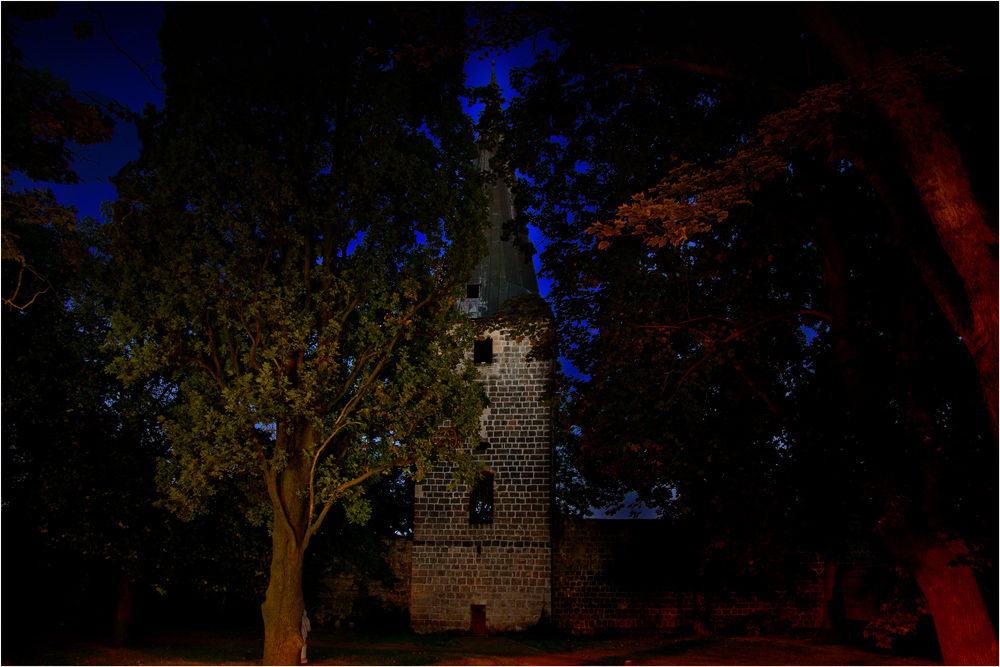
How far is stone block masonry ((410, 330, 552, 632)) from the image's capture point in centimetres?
1947

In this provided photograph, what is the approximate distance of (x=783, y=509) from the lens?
920 cm

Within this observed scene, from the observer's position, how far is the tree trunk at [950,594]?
7332mm

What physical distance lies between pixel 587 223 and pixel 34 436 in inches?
400

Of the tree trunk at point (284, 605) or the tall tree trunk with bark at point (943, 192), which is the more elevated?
the tall tree trunk with bark at point (943, 192)

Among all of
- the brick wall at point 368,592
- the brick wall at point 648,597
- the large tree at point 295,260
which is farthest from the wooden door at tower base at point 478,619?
the large tree at point 295,260

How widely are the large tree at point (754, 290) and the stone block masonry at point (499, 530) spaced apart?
890 cm

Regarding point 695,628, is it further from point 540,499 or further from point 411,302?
point 411,302

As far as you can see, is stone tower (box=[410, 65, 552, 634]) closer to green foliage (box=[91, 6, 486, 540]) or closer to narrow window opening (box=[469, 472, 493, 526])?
narrow window opening (box=[469, 472, 493, 526])

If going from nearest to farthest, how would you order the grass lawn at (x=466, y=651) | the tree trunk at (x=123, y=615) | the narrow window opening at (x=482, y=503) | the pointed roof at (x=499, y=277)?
the grass lawn at (x=466, y=651) → the tree trunk at (x=123, y=615) → the narrow window opening at (x=482, y=503) → the pointed roof at (x=499, y=277)

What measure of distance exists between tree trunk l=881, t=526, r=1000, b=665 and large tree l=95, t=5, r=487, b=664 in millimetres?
6050

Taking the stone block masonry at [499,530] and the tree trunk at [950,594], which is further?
the stone block masonry at [499,530]

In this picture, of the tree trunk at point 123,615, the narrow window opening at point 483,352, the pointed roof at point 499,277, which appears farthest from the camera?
the pointed roof at point 499,277

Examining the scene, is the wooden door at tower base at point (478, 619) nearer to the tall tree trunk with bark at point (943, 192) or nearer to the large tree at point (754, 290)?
the large tree at point (754, 290)

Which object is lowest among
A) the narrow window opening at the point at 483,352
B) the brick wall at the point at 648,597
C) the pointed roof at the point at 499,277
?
the brick wall at the point at 648,597
